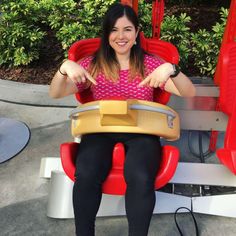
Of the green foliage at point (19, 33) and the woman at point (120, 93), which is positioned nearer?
the woman at point (120, 93)

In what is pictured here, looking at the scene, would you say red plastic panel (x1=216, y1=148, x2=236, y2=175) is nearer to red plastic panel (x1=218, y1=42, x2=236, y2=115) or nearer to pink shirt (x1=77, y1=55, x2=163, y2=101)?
red plastic panel (x1=218, y1=42, x2=236, y2=115)

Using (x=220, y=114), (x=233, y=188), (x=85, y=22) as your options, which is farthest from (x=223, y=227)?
(x=85, y=22)

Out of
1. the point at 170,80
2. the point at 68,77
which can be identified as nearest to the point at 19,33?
the point at 68,77

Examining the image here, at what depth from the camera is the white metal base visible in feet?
6.43

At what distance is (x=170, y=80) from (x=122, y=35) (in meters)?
0.33

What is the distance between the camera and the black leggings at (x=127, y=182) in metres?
1.56

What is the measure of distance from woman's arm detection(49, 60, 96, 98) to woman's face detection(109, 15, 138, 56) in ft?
0.80

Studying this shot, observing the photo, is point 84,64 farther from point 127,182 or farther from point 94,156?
point 127,182

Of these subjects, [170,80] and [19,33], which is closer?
[170,80]

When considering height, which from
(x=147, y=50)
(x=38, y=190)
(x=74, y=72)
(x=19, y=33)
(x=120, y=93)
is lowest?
(x=38, y=190)

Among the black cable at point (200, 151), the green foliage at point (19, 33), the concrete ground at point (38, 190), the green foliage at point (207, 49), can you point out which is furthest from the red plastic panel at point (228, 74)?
the green foliage at point (19, 33)

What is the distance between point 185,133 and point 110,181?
1153 mm

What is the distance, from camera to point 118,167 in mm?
1726

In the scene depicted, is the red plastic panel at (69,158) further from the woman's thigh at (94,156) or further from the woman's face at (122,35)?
the woman's face at (122,35)
